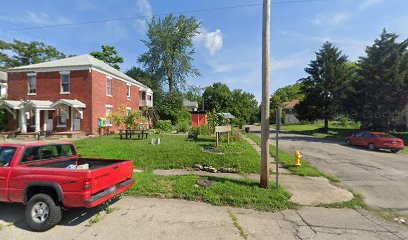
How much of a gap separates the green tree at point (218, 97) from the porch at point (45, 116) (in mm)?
34033

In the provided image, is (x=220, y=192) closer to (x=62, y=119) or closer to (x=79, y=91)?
(x=79, y=91)

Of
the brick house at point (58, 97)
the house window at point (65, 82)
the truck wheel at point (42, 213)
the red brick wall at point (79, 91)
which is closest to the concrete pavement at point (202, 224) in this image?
the truck wheel at point (42, 213)

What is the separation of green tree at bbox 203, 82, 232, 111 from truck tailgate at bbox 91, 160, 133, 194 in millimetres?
45421

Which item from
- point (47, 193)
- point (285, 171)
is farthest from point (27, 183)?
point (285, 171)

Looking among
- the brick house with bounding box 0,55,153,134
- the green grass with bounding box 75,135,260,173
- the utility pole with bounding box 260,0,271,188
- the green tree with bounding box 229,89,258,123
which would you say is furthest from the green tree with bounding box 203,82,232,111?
the utility pole with bounding box 260,0,271,188

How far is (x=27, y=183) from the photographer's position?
4.33 m

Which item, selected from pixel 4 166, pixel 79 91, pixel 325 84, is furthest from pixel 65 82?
pixel 325 84

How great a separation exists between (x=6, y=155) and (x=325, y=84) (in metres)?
35.0

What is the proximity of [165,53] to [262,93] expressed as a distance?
35.3 metres

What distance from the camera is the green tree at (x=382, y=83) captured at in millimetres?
23125

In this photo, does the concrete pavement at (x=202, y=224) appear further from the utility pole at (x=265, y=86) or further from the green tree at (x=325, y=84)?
the green tree at (x=325, y=84)

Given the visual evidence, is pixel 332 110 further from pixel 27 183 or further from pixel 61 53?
pixel 61 53

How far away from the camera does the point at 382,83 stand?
23594mm

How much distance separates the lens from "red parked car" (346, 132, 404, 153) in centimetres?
1596
